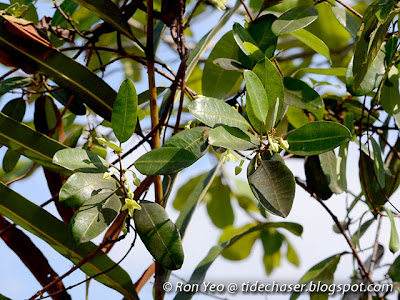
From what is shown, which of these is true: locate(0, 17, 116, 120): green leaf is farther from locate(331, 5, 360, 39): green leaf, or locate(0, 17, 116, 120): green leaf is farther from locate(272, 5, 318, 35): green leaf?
locate(331, 5, 360, 39): green leaf

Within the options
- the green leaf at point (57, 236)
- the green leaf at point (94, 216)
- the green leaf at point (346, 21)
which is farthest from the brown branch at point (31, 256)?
the green leaf at point (346, 21)

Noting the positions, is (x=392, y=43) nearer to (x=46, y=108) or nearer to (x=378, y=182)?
(x=378, y=182)

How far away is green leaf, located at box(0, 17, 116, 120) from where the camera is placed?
2.60 ft

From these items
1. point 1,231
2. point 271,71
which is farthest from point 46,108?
point 271,71

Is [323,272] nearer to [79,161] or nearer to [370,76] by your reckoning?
[370,76]

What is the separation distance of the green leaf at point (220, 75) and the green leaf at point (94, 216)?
1.23 ft

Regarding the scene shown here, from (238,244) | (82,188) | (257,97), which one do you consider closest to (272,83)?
(257,97)

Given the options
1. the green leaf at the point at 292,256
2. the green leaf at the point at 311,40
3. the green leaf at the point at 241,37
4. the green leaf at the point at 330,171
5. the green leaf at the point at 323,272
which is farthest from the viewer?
the green leaf at the point at 292,256

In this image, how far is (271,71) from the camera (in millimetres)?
640

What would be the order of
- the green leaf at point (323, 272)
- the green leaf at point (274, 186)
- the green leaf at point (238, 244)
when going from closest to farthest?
1. the green leaf at point (274, 186)
2. the green leaf at point (323, 272)
3. the green leaf at point (238, 244)

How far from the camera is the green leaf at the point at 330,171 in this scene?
3.14ft

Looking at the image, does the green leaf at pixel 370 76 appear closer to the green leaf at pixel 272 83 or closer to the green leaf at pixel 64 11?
the green leaf at pixel 272 83

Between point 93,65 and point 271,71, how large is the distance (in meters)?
0.71

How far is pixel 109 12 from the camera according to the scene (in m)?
0.85
